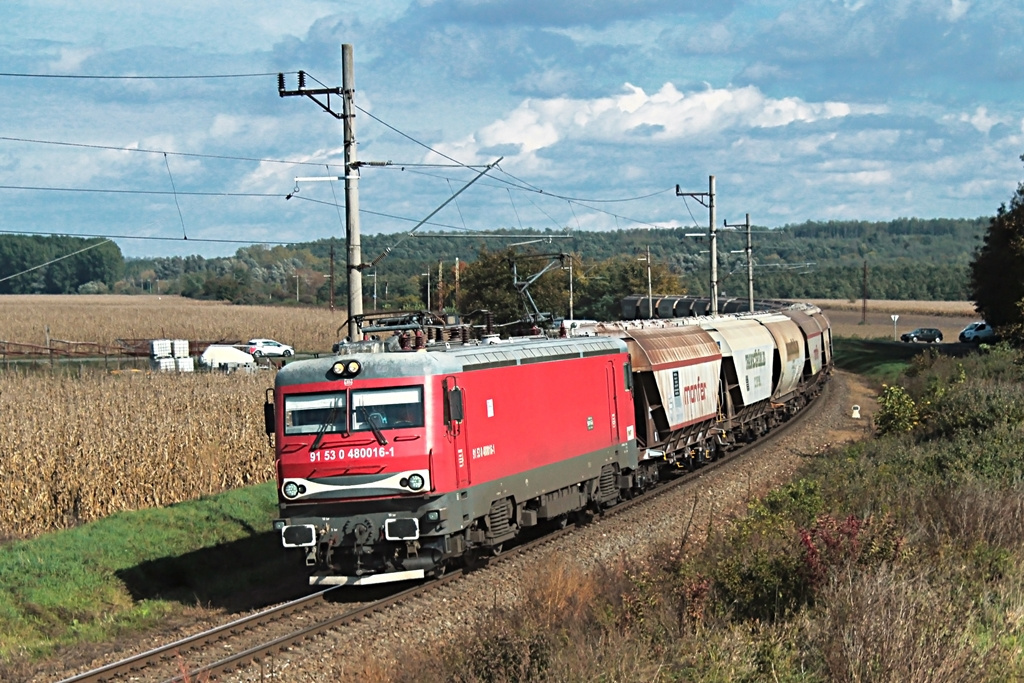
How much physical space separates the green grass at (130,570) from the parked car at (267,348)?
44.7 meters

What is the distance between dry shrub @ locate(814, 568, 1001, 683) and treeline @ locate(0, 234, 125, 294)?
128326mm

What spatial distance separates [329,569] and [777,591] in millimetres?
6526

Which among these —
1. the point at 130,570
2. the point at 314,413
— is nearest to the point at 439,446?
the point at 314,413

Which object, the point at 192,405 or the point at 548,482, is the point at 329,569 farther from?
the point at 192,405

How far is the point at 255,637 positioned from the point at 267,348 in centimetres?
5405

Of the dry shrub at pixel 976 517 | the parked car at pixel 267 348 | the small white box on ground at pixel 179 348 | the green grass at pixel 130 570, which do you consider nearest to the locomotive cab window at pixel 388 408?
the green grass at pixel 130 570

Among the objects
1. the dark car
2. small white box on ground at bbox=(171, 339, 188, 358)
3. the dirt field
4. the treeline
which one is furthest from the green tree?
the treeline

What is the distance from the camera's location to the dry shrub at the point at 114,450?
19641mm

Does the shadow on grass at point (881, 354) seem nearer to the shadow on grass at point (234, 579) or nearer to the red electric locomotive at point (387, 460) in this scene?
the shadow on grass at point (234, 579)

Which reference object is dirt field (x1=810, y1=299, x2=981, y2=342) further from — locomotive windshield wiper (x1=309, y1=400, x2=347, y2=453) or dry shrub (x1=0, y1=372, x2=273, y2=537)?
locomotive windshield wiper (x1=309, y1=400, x2=347, y2=453)

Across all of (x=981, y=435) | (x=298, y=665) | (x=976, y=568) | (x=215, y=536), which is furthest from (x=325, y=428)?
(x=981, y=435)

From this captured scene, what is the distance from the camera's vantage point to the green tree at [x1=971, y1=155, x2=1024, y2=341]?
45.8 m

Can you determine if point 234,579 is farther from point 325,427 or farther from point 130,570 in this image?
point 325,427

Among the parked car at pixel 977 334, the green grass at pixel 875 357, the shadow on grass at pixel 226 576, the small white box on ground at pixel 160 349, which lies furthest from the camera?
the parked car at pixel 977 334
